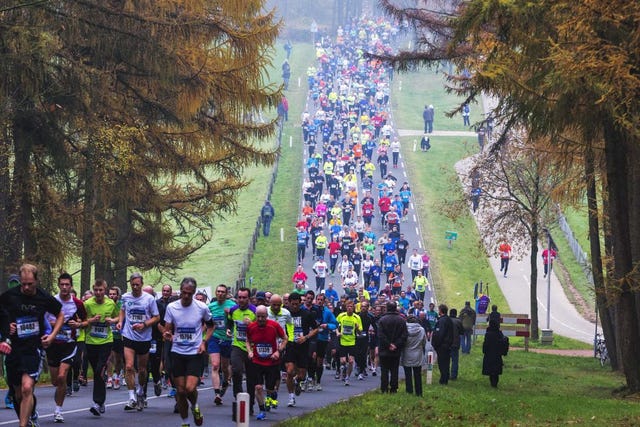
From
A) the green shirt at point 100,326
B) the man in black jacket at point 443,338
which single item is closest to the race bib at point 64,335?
the green shirt at point 100,326

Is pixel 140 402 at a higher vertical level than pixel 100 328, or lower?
lower

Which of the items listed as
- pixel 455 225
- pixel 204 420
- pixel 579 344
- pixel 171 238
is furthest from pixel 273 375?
pixel 455 225

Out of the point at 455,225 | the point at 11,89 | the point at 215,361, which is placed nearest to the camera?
the point at 215,361

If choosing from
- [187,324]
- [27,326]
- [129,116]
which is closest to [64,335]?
[187,324]

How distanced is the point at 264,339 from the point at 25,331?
14.1 feet

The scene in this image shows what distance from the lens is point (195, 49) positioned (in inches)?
1158

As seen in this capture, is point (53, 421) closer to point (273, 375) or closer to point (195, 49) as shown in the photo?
point (273, 375)

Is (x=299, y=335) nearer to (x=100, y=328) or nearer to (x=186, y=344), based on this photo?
(x=100, y=328)

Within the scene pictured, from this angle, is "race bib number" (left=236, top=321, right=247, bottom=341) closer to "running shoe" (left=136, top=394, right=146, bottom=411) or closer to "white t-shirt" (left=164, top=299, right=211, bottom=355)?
"running shoe" (left=136, top=394, right=146, bottom=411)

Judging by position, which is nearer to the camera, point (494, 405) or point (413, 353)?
point (494, 405)

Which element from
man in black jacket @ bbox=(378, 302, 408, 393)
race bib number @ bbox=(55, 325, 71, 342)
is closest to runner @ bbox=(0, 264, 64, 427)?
race bib number @ bbox=(55, 325, 71, 342)

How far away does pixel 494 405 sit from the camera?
19344mm

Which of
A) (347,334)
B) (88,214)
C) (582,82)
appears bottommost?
(347,334)

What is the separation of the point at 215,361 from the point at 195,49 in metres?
12.0
